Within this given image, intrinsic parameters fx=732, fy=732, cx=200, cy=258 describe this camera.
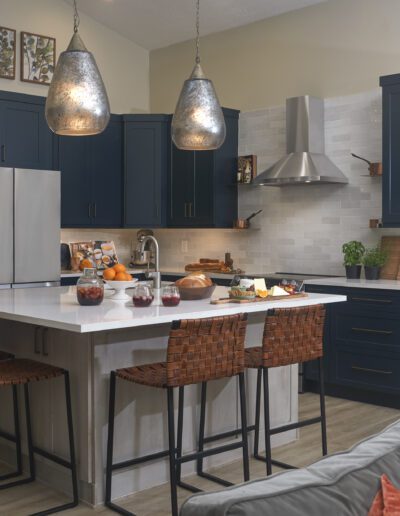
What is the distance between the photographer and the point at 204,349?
133 inches

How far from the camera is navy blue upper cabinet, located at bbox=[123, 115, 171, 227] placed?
7574 mm

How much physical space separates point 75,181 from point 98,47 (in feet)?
5.41

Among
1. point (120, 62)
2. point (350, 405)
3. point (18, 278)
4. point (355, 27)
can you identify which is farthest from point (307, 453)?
point (120, 62)

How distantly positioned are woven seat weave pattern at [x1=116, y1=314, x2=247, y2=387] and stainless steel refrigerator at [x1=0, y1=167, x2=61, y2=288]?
3.16m

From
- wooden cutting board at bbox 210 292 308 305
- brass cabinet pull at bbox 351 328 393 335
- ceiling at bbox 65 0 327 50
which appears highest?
ceiling at bbox 65 0 327 50

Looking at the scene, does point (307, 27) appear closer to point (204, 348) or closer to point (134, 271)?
point (134, 271)

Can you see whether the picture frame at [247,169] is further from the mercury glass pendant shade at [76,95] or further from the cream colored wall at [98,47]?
the mercury glass pendant shade at [76,95]

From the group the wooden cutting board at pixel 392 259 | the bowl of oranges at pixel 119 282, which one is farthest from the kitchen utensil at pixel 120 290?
the wooden cutting board at pixel 392 259

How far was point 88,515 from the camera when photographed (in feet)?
11.4

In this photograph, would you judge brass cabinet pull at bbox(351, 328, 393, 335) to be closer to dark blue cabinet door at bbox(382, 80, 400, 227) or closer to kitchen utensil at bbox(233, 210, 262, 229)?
dark blue cabinet door at bbox(382, 80, 400, 227)

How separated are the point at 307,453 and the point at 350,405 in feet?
4.50

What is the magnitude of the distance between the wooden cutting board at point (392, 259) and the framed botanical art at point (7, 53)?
3930 mm

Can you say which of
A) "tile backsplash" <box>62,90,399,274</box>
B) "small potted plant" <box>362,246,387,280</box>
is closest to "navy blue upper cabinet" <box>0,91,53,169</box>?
"tile backsplash" <box>62,90,399,274</box>

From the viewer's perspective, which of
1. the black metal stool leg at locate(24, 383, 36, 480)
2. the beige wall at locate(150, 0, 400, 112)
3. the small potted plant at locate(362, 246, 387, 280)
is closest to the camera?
the black metal stool leg at locate(24, 383, 36, 480)
